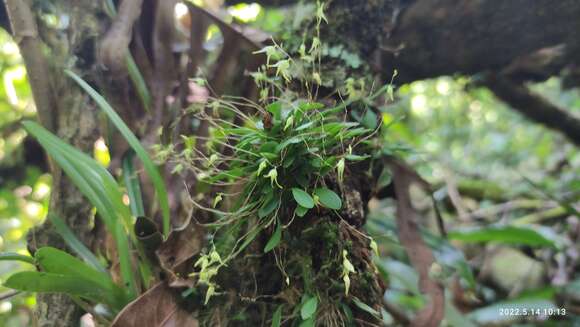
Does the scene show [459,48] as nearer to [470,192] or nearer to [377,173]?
[377,173]

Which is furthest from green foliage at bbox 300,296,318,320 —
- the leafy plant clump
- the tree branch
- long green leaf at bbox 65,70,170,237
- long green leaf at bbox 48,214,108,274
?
the tree branch

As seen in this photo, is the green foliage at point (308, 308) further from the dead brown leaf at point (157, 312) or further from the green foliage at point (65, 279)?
the green foliage at point (65, 279)

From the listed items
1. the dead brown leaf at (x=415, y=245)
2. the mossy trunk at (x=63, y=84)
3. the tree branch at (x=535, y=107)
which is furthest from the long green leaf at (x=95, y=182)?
the tree branch at (x=535, y=107)

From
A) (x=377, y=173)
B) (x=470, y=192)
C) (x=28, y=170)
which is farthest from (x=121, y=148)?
(x=470, y=192)

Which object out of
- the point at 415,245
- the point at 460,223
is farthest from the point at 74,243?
the point at 460,223

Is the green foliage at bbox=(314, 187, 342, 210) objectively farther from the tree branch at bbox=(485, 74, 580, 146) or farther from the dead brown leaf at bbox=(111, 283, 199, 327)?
the tree branch at bbox=(485, 74, 580, 146)

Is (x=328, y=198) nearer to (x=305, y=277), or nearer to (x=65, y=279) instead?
(x=305, y=277)
